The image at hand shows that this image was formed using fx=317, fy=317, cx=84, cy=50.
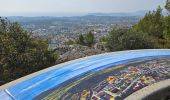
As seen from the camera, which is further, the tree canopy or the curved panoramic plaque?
the tree canopy

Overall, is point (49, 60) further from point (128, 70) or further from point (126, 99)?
point (126, 99)

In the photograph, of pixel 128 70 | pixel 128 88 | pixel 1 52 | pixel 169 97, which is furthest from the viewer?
pixel 1 52

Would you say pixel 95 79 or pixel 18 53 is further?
pixel 18 53

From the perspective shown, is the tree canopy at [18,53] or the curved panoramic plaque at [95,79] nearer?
the curved panoramic plaque at [95,79]

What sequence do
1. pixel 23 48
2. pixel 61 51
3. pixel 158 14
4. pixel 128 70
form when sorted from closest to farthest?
pixel 128 70 → pixel 23 48 → pixel 61 51 → pixel 158 14

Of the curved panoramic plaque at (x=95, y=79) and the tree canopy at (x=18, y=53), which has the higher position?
the curved panoramic plaque at (x=95, y=79)

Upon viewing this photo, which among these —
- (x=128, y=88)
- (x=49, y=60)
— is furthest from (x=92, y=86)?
(x=49, y=60)

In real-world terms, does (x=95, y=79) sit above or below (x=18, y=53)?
above

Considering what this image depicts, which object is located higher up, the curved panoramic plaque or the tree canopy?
the curved panoramic plaque
